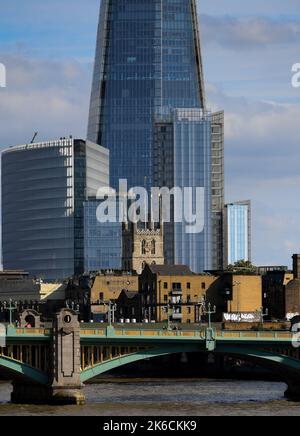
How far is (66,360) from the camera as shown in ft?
407

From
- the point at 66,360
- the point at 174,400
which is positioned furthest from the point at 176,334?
the point at 66,360

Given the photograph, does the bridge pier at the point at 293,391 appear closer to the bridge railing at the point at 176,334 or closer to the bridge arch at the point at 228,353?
the bridge arch at the point at 228,353

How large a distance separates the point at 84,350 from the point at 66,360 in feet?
10.3

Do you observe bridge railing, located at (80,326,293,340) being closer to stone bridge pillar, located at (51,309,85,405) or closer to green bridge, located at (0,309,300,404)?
green bridge, located at (0,309,300,404)

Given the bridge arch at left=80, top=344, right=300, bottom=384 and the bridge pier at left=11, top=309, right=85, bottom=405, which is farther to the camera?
the bridge arch at left=80, top=344, right=300, bottom=384

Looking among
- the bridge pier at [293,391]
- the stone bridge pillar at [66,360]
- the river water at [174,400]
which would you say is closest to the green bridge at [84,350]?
the stone bridge pillar at [66,360]

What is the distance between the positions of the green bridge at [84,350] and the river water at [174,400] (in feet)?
8.10

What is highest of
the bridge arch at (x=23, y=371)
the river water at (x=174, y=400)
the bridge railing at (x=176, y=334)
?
the bridge railing at (x=176, y=334)

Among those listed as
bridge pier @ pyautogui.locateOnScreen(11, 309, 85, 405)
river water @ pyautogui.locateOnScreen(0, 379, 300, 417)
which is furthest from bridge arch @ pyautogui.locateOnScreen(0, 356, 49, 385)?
river water @ pyautogui.locateOnScreen(0, 379, 300, 417)

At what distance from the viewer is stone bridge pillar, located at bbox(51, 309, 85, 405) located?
403 ft

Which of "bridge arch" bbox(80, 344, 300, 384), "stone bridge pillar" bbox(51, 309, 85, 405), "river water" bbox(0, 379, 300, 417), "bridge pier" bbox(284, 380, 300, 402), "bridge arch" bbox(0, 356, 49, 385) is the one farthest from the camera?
"bridge pier" bbox(284, 380, 300, 402)

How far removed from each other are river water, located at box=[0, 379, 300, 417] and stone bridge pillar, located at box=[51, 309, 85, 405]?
192cm

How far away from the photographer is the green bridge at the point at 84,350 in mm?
123938
